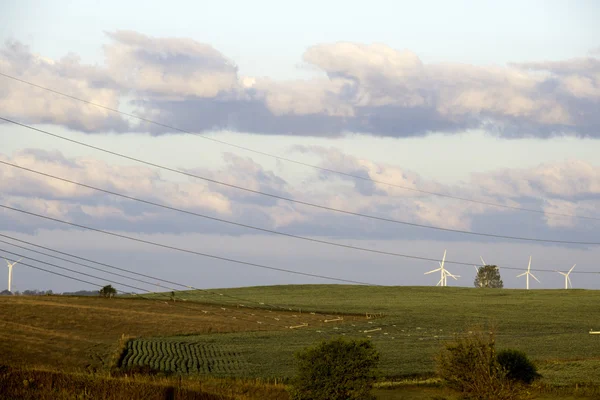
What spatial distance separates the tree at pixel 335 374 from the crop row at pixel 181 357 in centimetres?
1030

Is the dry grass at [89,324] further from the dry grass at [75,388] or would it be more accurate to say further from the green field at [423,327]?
the dry grass at [75,388]

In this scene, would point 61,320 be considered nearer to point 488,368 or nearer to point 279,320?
point 279,320

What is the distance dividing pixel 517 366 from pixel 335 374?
10530mm

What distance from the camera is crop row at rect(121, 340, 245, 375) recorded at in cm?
4806

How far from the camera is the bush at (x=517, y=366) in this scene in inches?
1590

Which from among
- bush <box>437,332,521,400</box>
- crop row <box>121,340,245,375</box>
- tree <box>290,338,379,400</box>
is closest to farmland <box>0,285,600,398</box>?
crop row <box>121,340,245,375</box>

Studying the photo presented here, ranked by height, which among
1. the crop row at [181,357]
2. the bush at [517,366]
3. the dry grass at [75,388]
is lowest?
the crop row at [181,357]

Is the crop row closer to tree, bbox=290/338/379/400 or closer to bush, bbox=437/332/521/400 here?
tree, bbox=290/338/379/400

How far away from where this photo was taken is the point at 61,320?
7788 cm

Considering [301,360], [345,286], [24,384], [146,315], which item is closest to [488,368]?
[301,360]

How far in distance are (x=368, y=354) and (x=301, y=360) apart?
323cm

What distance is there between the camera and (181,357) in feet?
179

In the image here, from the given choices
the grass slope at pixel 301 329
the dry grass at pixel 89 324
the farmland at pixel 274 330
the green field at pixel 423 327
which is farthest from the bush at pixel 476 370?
the dry grass at pixel 89 324

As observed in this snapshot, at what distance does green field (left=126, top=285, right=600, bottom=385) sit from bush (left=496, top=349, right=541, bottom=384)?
5.70 feet
